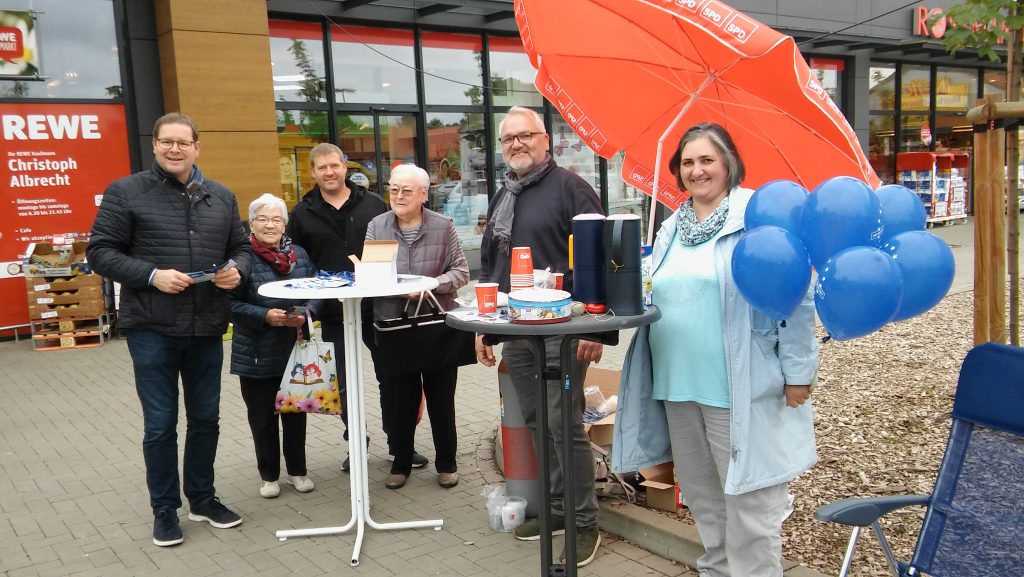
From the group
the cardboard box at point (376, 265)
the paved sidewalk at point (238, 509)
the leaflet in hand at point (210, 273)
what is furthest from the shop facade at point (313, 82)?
the cardboard box at point (376, 265)

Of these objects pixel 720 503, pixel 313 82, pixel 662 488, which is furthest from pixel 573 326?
pixel 313 82

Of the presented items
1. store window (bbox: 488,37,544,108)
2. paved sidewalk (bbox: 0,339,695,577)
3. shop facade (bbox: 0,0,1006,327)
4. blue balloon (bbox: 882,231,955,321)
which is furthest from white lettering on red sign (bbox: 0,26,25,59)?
blue balloon (bbox: 882,231,955,321)

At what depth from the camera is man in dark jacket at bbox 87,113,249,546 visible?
3.80 metres

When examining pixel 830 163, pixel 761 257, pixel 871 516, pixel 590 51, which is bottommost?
pixel 871 516

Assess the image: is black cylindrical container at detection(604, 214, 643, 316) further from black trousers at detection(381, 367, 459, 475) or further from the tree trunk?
black trousers at detection(381, 367, 459, 475)

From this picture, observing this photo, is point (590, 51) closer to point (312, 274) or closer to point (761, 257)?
point (761, 257)

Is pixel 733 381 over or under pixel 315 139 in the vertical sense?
under

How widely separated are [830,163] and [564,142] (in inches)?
444

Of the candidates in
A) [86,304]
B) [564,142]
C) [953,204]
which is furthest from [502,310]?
[953,204]

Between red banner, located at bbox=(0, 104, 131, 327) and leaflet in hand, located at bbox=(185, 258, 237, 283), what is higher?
red banner, located at bbox=(0, 104, 131, 327)

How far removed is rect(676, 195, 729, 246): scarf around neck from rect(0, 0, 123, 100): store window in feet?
28.7

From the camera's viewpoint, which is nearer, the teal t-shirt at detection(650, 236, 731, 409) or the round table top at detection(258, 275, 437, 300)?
the teal t-shirt at detection(650, 236, 731, 409)

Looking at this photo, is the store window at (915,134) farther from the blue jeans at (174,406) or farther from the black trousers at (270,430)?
the blue jeans at (174,406)

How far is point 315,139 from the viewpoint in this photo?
11.2 meters
